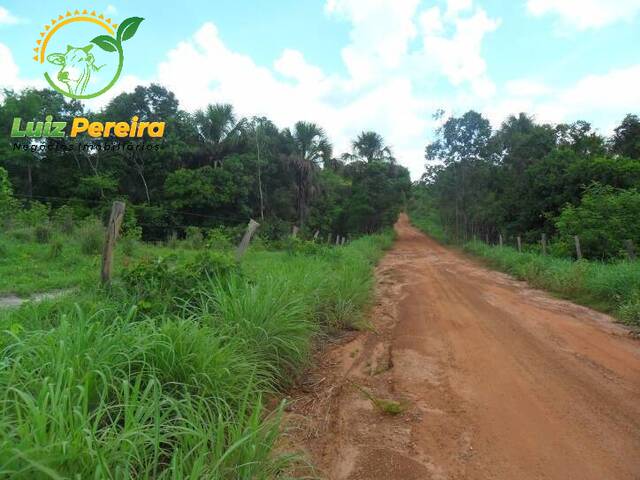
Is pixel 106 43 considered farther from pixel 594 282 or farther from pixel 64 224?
pixel 594 282

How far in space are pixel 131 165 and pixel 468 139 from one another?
22672 mm

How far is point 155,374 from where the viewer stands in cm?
249

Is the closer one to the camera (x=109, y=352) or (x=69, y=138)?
(x=109, y=352)

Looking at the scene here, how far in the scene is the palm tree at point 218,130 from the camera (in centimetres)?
2600

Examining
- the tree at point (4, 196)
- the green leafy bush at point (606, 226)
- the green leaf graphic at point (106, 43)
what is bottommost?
the tree at point (4, 196)

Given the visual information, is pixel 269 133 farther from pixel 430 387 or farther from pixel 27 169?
pixel 430 387

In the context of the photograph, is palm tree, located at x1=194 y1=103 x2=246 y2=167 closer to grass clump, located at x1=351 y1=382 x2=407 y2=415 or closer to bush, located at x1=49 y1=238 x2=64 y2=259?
bush, located at x1=49 y1=238 x2=64 y2=259

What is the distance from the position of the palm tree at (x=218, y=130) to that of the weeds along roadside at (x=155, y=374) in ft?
75.1

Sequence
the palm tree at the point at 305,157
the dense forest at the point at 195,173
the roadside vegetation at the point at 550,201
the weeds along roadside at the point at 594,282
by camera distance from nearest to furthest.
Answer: the weeds along roadside at the point at 594,282 < the roadside vegetation at the point at 550,201 < the dense forest at the point at 195,173 < the palm tree at the point at 305,157

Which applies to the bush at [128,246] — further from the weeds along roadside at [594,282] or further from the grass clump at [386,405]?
the weeds along roadside at [594,282]

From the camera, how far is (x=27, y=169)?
24938mm

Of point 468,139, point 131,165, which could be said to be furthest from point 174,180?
point 468,139

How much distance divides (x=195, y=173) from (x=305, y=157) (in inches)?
334

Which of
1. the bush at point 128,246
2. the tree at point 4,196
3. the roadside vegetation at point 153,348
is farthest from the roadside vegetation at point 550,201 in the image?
the tree at point 4,196
